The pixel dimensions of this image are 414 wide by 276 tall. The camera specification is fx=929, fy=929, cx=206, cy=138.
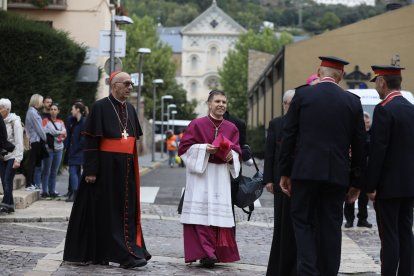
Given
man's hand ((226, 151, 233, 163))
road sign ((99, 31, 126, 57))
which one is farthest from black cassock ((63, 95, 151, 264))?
road sign ((99, 31, 126, 57))

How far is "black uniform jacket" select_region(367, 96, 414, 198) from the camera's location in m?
7.65

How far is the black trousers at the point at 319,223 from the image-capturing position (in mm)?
7367

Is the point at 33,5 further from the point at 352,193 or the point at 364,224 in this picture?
the point at 352,193

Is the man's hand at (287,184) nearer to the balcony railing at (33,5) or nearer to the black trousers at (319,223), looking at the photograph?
the black trousers at (319,223)

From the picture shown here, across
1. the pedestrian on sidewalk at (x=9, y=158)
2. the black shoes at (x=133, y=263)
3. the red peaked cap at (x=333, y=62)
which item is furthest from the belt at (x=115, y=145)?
the pedestrian on sidewalk at (x=9, y=158)

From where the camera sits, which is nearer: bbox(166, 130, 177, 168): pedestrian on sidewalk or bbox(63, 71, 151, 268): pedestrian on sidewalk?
bbox(63, 71, 151, 268): pedestrian on sidewalk

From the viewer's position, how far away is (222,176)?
32.8 ft

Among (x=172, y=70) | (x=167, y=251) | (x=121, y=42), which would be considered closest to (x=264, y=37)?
(x=172, y=70)

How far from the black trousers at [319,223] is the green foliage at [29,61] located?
1584 cm

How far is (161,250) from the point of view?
36.6 feet

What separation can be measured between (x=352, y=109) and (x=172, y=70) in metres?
85.2

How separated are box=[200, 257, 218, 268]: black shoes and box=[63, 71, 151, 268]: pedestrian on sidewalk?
568mm

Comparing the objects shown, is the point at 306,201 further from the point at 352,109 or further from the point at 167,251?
the point at 167,251

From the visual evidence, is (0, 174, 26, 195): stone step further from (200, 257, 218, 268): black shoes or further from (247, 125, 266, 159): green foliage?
(247, 125, 266, 159): green foliage
